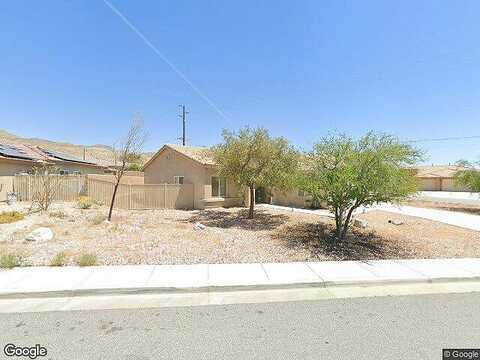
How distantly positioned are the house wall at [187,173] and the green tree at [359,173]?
24.1 feet

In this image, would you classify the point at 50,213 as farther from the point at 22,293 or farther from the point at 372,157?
the point at 372,157

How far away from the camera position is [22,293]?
4.98m

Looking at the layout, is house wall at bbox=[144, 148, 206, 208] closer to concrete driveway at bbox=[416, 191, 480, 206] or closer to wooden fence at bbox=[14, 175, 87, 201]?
wooden fence at bbox=[14, 175, 87, 201]

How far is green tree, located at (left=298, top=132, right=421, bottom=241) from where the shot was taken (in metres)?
8.16

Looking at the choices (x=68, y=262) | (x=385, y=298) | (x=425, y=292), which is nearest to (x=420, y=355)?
(x=385, y=298)

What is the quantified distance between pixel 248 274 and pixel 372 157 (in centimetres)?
508

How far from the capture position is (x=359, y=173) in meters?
8.31

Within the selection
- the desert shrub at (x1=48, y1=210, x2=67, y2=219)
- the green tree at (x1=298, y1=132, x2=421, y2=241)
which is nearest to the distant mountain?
the desert shrub at (x1=48, y1=210, x2=67, y2=219)

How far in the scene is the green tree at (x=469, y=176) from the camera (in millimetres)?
20094

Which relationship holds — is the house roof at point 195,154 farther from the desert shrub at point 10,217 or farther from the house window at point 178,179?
the desert shrub at point 10,217

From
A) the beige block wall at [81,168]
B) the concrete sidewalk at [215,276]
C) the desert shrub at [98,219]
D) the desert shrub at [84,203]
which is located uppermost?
the beige block wall at [81,168]

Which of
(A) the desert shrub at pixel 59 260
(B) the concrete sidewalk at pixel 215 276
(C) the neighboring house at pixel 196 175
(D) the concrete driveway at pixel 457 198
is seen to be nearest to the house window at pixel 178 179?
(C) the neighboring house at pixel 196 175

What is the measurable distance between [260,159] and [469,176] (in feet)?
56.2

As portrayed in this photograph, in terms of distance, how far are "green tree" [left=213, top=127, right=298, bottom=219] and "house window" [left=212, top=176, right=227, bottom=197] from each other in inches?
177
